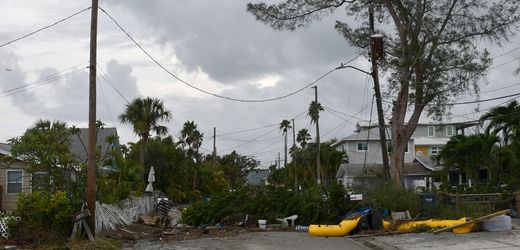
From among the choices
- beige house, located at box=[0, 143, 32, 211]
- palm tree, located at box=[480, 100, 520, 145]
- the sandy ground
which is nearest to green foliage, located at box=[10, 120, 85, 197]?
the sandy ground

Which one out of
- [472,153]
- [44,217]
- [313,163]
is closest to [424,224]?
[44,217]

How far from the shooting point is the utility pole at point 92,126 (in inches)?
722

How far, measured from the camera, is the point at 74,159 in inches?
814

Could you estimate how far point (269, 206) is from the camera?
25.3 metres

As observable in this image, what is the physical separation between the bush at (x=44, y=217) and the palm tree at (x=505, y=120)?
29.4 m

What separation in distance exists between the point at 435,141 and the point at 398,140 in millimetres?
48742

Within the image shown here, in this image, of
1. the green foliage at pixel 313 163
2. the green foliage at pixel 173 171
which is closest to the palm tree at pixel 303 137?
the green foliage at pixel 313 163

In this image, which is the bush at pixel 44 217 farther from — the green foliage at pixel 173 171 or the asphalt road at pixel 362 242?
the green foliage at pixel 173 171

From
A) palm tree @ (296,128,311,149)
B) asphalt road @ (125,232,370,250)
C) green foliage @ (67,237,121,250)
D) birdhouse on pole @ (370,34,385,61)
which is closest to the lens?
green foliage @ (67,237,121,250)

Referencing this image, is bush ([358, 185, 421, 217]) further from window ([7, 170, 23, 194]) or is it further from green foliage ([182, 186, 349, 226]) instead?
window ([7, 170, 23, 194])

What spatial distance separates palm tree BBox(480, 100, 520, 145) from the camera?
128ft

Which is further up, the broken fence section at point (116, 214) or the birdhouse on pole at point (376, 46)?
the birdhouse on pole at point (376, 46)

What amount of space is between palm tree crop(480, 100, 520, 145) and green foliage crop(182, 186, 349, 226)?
1934cm

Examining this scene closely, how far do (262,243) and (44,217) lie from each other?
6.43m
